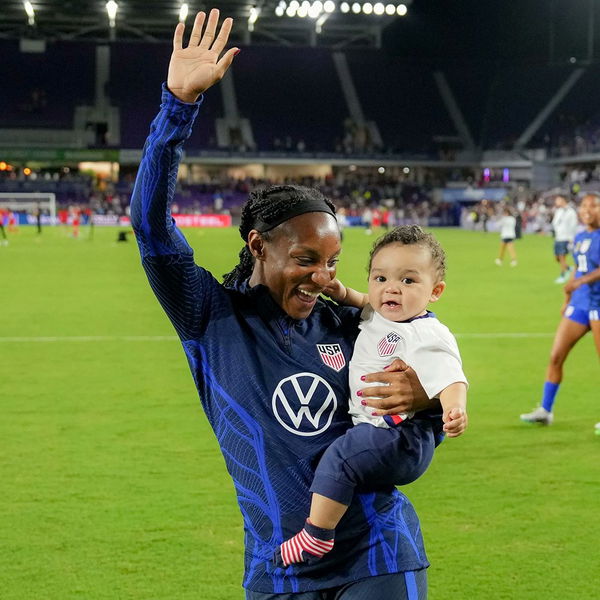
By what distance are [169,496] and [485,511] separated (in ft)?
7.04

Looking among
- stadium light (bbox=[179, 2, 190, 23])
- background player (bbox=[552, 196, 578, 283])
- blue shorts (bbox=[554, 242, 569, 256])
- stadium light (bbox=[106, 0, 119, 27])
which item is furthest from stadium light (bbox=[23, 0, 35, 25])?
blue shorts (bbox=[554, 242, 569, 256])

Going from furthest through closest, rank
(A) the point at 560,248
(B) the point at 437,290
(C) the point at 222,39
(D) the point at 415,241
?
1. (A) the point at 560,248
2. (B) the point at 437,290
3. (D) the point at 415,241
4. (C) the point at 222,39

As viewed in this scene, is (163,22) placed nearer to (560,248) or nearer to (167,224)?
(560,248)

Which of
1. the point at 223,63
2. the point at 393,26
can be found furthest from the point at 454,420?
the point at 393,26

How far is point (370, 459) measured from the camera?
8.43 feet

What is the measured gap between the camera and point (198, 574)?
5273 mm

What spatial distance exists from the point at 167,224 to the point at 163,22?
7155 cm

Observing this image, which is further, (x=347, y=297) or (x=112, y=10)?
(x=112, y=10)

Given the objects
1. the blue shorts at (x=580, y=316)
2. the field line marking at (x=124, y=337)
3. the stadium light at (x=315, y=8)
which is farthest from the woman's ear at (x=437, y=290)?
the stadium light at (x=315, y=8)

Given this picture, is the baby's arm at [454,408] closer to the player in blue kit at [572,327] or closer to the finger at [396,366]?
the finger at [396,366]

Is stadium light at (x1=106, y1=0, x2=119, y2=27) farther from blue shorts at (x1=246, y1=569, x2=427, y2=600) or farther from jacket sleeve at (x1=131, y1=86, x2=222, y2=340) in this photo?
blue shorts at (x1=246, y1=569, x2=427, y2=600)

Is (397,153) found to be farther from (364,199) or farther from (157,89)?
(157,89)

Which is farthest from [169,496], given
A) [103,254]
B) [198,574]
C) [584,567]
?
[103,254]

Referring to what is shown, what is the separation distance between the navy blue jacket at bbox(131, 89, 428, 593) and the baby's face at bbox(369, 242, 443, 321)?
205 mm
